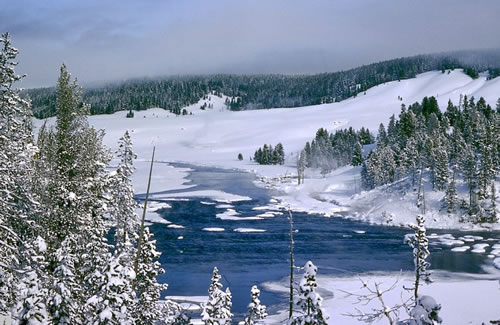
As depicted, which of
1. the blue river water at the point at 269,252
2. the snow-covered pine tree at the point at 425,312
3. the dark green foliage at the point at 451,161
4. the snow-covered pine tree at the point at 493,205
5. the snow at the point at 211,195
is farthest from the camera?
the snow at the point at 211,195

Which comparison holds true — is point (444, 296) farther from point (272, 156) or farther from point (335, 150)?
point (272, 156)

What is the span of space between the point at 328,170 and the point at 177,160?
75305 mm

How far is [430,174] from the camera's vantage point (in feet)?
257

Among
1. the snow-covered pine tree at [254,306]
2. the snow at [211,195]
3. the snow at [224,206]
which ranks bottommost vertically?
the snow at [224,206]

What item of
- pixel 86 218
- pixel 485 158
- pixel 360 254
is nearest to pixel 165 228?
pixel 360 254

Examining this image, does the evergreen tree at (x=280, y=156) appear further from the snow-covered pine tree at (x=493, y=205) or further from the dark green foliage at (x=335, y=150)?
the snow-covered pine tree at (x=493, y=205)

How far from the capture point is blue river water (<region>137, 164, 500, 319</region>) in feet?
119

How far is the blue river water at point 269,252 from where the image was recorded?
1427 inches

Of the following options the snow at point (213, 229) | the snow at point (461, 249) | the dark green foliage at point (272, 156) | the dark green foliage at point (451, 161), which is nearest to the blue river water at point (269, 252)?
the snow at point (461, 249)

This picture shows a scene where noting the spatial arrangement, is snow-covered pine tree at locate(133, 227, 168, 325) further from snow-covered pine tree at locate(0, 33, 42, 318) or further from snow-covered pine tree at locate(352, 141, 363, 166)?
snow-covered pine tree at locate(352, 141, 363, 166)

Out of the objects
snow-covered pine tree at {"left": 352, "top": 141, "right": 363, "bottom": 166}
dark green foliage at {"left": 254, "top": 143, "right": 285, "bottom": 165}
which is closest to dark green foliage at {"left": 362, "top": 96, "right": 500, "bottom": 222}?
snow-covered pine tree at {"left": 352, "top": 141, "right": 363, "bottom": 166}

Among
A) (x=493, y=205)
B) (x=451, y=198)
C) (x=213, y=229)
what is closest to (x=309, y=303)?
(x=213, y=229)

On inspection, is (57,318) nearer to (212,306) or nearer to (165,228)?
(212,306)

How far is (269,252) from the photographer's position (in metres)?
45.1
